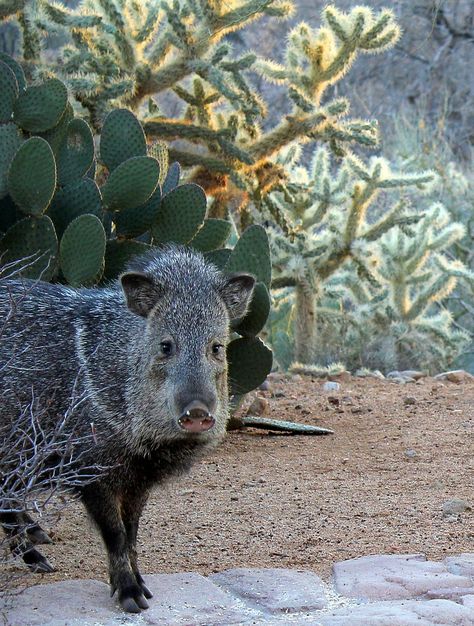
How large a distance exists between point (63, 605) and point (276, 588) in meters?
0.64

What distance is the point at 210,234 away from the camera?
5.24 m

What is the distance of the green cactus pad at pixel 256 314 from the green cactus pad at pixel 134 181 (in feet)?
2.12

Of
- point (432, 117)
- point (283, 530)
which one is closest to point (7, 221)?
point (283, 530)

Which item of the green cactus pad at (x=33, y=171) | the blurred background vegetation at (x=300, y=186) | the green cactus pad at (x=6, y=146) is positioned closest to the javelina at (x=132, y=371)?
the green cactus pad at (x=33, y=171)

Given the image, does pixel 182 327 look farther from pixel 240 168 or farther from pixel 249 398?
pixel 240 168

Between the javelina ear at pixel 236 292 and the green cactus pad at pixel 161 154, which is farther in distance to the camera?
the green cactus pad at pixel 161 154

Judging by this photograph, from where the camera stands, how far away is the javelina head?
10.8 ft

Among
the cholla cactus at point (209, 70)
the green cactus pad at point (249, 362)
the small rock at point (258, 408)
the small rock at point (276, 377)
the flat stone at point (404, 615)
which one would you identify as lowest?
the flat stone at point (404, 615)

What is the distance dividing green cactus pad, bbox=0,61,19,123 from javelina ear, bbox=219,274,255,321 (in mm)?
1677

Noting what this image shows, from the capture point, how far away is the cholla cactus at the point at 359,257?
785 cm

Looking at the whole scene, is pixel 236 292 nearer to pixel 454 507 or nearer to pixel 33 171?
pixel 454 507

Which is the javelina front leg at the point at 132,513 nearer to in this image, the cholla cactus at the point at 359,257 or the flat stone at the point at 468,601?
the flat stone at the point at 468,601

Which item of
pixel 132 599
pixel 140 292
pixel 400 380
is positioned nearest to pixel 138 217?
pixel 140 292

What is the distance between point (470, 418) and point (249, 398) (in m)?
1.30
